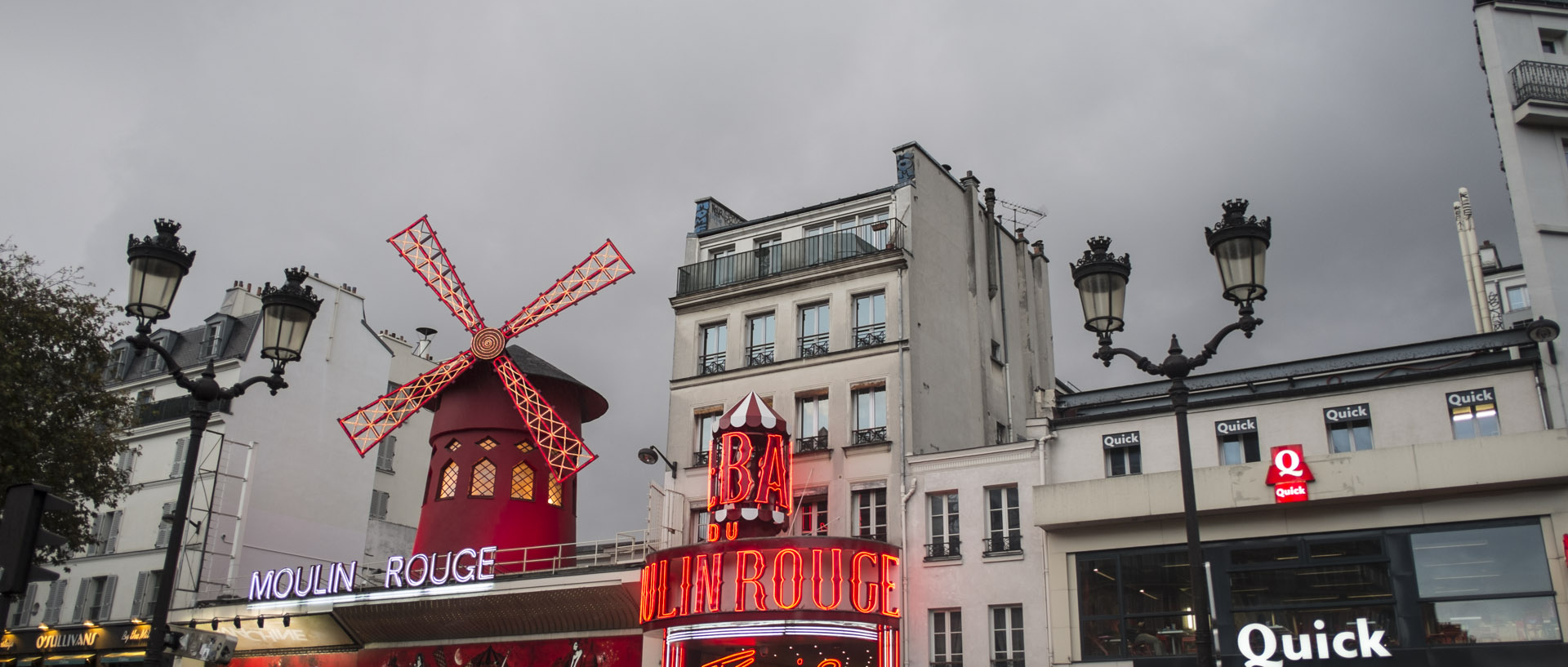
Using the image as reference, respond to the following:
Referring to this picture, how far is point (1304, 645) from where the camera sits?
13.9 metres

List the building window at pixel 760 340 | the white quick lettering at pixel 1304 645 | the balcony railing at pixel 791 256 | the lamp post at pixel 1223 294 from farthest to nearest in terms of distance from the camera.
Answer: the building window at pixel 760 340 → the balcony railing at pixel 791 256 → the white quick lettering at pixel 1304 645 → the lamp post at pixel 1223 294

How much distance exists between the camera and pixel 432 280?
24.9 m

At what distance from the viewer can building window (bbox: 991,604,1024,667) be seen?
16.0 meters

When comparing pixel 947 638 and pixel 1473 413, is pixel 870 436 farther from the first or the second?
pixel 1473 413

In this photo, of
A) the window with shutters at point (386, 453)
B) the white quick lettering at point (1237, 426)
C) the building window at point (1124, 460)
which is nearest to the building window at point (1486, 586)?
the white quick lettering at point (1237, 426)

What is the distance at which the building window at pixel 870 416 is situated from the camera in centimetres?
1842

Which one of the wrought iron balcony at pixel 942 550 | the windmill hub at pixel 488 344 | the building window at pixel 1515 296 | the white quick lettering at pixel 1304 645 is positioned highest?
the building window at pixel 1515 296

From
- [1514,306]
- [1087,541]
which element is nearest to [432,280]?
[1087,541]

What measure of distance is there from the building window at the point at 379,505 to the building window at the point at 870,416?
15149 millimetres

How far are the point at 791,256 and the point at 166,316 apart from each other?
13014 mm

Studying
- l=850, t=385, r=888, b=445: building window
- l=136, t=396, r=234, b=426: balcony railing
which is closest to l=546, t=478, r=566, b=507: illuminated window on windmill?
l=850, t=385, r=888, b=445: building window

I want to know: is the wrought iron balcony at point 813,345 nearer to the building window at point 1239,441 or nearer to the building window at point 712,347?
the building window at point 712,347

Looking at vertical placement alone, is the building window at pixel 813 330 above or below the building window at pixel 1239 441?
above

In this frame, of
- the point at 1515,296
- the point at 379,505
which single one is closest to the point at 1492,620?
the point at 379,505
